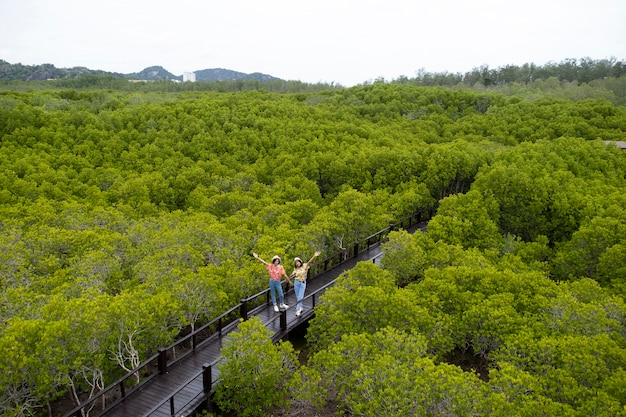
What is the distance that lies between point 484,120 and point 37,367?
42.4 metres

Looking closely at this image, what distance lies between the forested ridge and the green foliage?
2.6 inches

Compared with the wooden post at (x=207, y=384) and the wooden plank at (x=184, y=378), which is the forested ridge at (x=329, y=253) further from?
the wooden plank at (x=184, y=378)

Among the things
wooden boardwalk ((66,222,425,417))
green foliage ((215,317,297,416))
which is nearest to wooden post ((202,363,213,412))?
wooden boardwalk ((66,222,425,417))

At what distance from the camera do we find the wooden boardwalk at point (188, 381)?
10.8 metres

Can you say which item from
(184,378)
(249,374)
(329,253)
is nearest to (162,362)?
(184,378)

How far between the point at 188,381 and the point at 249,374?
1640mm

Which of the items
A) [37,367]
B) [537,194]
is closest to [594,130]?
[537,194]

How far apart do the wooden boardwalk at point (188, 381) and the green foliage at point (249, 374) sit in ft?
1.58

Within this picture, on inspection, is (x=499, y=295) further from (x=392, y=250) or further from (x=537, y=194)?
(x=537, y=194)

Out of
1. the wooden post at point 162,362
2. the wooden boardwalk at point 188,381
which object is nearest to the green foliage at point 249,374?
the wooden boardwalk at point 188,381

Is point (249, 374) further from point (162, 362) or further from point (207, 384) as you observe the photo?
point (162, 362)

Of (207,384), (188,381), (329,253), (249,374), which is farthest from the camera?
(329,253)

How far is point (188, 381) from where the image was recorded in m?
11.2

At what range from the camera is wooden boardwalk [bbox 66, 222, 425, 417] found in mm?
10828
